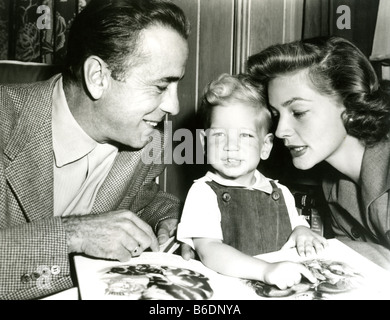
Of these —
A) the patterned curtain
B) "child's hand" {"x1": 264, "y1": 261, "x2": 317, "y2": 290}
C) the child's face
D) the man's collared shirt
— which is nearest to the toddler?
the child's face

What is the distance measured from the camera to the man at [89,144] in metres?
0.78

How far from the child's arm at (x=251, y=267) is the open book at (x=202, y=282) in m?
0.01

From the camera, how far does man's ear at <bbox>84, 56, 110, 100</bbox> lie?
3.37 ft

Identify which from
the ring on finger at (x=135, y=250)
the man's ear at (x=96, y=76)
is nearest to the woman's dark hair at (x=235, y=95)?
the man's ear at (x=96, y=76)

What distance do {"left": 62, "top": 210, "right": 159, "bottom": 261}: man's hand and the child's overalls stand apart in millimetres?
221

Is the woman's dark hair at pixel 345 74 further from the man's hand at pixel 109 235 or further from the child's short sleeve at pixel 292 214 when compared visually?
the man's hand at pixel 109 235

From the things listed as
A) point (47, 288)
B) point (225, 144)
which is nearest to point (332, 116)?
point (225, 144)

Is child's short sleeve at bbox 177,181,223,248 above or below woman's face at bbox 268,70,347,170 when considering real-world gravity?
below

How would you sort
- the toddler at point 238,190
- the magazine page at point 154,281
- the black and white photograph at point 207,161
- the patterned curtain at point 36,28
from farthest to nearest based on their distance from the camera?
the patterned curtain at point 36,28
the toddler at point 238,190
the black and white photograph at point 207,161
the magazine page at point 154,281

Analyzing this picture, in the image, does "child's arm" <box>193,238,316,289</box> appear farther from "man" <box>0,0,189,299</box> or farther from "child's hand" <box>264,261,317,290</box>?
"man" <box>0,0,189,299</box>

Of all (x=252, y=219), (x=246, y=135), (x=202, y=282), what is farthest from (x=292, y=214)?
(x=202, y=282)

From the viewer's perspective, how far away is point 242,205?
41.2 inches

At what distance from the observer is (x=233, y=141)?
1.01 metres

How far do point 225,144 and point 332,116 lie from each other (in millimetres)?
326
